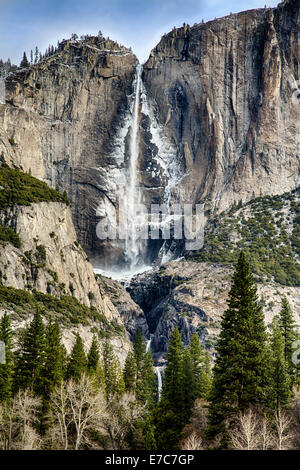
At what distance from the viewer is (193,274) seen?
127688mm

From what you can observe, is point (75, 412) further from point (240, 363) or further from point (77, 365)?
point (240, 363)

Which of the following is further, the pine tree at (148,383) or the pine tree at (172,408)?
the pine tree at (148,383)

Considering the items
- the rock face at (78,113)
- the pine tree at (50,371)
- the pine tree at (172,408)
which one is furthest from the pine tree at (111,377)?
the rock face at (78,113)

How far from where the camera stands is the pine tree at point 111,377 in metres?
74.6

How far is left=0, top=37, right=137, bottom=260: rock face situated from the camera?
150 meters

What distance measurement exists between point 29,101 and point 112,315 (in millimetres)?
59112

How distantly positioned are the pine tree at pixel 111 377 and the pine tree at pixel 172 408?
10.6m

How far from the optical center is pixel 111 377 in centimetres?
7875

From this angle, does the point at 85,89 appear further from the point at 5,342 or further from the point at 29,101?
the point at 5,342

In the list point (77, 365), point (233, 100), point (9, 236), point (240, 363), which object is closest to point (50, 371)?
point (77, 365)

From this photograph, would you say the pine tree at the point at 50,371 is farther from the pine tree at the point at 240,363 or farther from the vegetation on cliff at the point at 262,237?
the vegetation on cliff at the point at 262,237

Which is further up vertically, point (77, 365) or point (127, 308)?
point (77, 365)

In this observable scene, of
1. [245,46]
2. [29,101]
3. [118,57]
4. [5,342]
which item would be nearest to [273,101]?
[245,46]

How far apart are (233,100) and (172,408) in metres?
107
